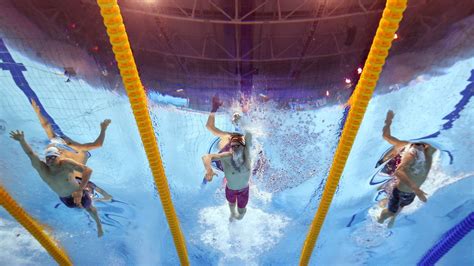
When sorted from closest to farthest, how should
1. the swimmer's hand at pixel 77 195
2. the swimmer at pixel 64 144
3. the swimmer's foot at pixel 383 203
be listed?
1. the swimmer at pixel 64 144
2. the swimmer's hand at pixel 77 195
3. the swimmer's foot at pixel 383 203

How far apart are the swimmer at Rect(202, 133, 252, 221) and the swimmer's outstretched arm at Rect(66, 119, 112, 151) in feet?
2.02

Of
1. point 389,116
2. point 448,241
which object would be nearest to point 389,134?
point 389,116

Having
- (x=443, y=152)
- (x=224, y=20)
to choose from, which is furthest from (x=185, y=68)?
(x=443, y=152)

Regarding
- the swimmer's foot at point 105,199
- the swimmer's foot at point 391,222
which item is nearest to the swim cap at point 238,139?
the swimmer's foot at point 105,199

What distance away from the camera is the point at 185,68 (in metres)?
2.46

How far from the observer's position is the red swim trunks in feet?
9.27

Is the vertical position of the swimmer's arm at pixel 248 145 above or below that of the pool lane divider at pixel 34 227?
above

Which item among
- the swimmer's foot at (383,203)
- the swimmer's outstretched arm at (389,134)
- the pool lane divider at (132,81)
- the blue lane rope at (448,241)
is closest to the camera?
the pool lane divider at (132,81)

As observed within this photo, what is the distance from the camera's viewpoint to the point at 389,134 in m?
2.43

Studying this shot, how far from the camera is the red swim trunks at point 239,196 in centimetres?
283

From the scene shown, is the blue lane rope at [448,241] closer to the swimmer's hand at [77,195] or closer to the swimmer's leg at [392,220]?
the swimmer's leg at [392,220]

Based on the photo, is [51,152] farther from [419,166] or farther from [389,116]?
[419,166]

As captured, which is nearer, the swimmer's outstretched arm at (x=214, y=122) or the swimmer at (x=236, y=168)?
the swimmer at (x=236, y=168)

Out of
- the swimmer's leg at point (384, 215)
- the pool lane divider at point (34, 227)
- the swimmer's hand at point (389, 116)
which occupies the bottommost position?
the pool lane divider at point (34, 227)
